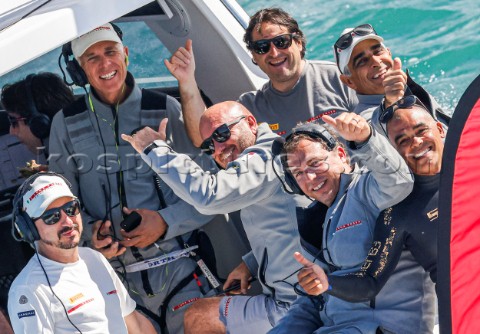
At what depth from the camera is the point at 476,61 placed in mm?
6719

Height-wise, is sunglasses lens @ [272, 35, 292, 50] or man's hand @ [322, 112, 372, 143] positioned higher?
sunglasses lens @ [272, 35, 292, 50]

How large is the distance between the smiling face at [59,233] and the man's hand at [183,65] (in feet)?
2.48

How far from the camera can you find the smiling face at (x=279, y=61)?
141 inches

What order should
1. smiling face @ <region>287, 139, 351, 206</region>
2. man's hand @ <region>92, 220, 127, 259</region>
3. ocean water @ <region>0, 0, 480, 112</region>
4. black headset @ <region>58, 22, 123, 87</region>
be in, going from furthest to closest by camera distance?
ocean water @ <region>0, 0, 480, 112</region> → black headset @ <region>58, 22, 123, 87</region> → man's hand @ <region>92, 220, 127, 259</region> → smiling face @ <region>287, 139, 351, 206</region>

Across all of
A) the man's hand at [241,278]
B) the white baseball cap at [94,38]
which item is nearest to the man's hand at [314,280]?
the man's hand at [241,278]

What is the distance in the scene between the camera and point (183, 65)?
3.59 m

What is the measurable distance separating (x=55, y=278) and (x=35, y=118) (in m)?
0.93

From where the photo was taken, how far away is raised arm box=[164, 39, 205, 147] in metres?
3.54

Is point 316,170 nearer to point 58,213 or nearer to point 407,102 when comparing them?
point 407,102

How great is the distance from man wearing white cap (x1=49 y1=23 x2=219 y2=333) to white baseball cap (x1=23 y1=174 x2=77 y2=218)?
365 mm

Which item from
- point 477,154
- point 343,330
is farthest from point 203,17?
point 477,154

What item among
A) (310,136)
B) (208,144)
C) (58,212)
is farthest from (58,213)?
(310,136)

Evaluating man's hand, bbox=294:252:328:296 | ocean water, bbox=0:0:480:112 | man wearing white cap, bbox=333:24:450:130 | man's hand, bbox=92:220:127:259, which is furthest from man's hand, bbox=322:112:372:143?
ocean water, bbox=0:0:480:112

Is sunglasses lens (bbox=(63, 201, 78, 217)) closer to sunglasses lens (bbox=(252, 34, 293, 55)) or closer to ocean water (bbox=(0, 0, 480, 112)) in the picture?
sunglasses lens (bbox=(252, 34, 293, 55))
